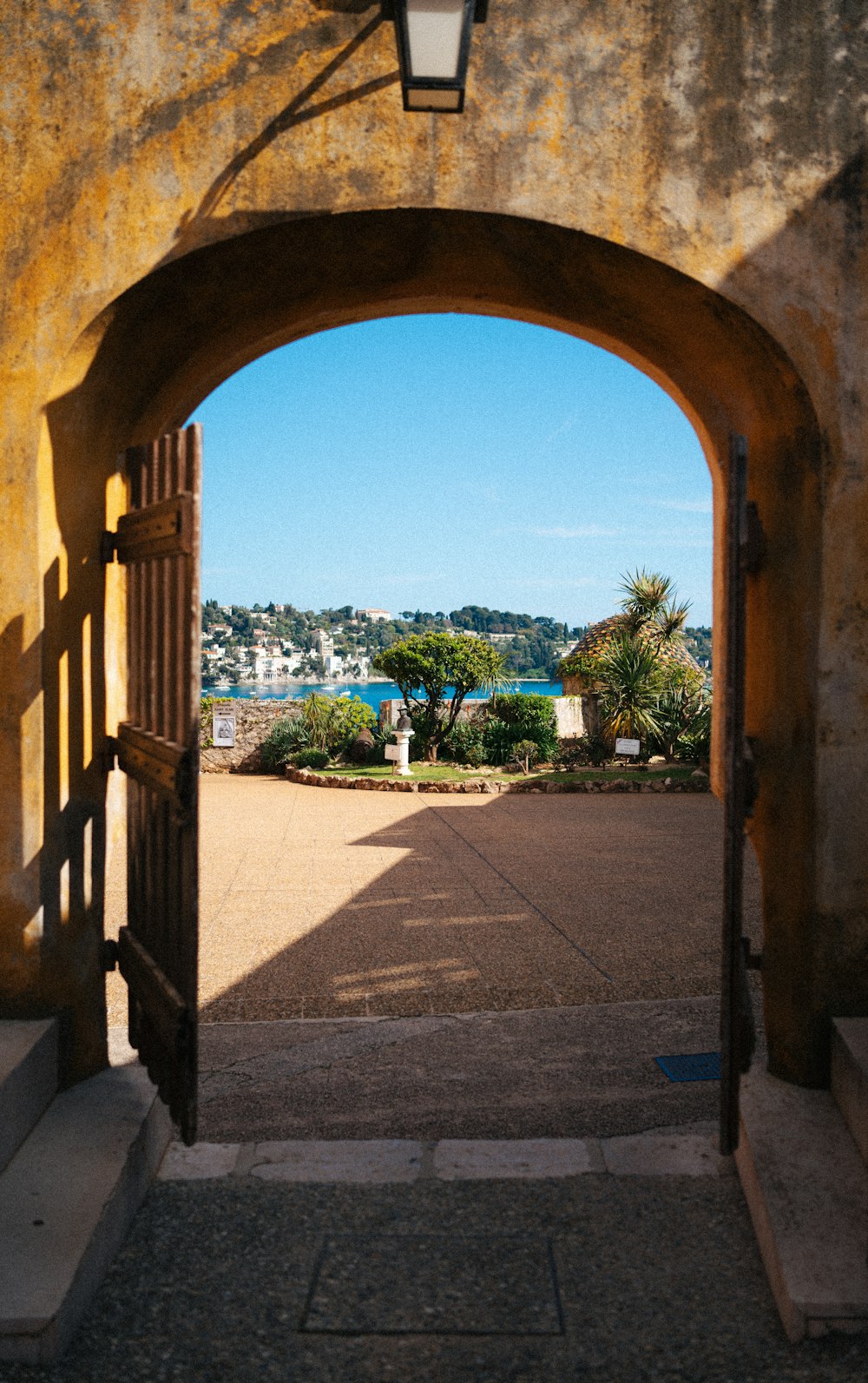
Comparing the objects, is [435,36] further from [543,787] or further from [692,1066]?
[543,787]

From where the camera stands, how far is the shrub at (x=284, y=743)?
18641 mm

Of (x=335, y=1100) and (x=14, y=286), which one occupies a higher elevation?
(x=14, y=286)

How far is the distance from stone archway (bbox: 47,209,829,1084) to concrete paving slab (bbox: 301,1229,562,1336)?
3.95 feet

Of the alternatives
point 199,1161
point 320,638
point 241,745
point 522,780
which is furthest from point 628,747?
point 320,638

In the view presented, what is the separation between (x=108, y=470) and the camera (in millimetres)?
3943

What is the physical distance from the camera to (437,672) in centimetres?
1766

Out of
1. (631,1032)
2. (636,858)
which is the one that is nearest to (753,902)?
(636,858)

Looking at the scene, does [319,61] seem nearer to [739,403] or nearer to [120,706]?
A: [739,403]

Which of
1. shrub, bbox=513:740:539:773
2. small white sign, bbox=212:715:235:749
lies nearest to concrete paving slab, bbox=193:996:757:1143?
shrub, bbox=513:740:539:773

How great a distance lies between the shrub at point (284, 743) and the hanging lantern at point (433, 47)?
15753mm

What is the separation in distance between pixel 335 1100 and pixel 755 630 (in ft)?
8.28

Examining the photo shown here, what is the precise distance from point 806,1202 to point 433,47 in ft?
11.7

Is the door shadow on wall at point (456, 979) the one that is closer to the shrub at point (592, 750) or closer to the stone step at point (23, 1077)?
the stone step at point (23, 1077)

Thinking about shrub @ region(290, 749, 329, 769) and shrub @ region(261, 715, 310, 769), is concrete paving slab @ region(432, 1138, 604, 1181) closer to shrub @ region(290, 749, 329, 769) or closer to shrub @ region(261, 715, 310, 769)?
shrub @ region(290, 749, 329, 769)
